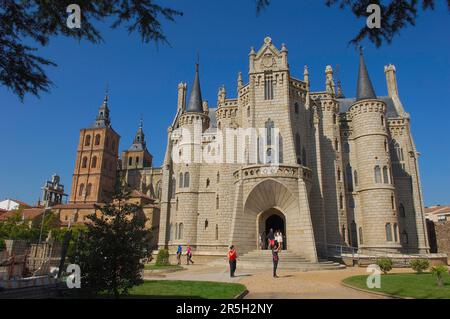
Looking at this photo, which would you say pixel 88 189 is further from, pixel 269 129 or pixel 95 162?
pixel 269 129

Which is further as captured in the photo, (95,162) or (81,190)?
(95,162)

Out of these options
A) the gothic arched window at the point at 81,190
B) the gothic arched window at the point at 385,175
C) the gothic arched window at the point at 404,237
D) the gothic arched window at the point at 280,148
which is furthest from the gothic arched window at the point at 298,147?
the gothic arched window at the point at 81,190

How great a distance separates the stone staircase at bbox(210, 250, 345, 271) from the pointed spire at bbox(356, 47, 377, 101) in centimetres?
2003

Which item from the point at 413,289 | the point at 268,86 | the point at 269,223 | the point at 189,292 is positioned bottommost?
the point at 189,292

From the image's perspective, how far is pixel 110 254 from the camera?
951 centimetres

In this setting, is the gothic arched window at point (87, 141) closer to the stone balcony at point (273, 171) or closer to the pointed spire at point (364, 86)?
the stone balcony at point (273, 171)

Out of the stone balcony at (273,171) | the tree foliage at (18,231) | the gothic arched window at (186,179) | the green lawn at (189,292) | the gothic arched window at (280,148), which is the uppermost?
the gothic arched window at (280,148)

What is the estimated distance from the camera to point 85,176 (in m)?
71.4

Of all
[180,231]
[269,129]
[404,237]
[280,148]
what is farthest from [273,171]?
[404,237]

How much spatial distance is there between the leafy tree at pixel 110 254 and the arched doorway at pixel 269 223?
20.2 metres

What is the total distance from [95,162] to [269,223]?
53290 mm

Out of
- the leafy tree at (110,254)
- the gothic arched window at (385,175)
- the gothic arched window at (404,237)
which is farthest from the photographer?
the gothic arched window at (404,237)

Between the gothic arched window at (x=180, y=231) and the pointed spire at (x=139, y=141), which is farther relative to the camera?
the pointed spire at (x=139, y=141)

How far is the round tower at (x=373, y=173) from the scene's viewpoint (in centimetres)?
3238
